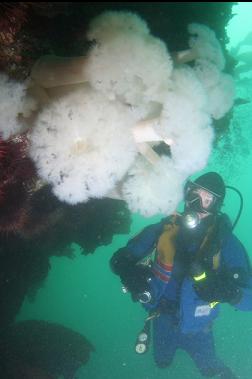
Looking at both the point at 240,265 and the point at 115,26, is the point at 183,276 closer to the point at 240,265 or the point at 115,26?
the point at 240,265

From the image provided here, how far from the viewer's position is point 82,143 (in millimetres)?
2705

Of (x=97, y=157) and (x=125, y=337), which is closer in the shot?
(x=97, y=157)

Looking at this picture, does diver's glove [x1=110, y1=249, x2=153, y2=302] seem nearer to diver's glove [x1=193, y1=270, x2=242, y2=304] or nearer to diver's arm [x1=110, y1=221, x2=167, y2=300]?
diver's arm [x1=110, y1=221, x2=167, y2=300]

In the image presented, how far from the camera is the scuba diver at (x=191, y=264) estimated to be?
570 centimetres

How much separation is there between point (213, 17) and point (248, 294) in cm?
469

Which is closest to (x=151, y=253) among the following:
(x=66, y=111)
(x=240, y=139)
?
(x=66, y=111)

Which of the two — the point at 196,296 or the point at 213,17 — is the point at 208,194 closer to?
the point at 196,296

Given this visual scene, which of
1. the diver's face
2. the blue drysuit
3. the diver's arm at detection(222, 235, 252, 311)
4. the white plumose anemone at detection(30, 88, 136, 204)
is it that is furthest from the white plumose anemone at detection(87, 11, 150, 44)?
the diver's arm at detection(222, 235, 252, 311)

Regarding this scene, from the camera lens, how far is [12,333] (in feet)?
31.5

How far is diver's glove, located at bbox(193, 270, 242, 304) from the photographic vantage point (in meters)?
5.57

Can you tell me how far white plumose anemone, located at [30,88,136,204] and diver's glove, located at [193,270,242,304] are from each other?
341 centimetres

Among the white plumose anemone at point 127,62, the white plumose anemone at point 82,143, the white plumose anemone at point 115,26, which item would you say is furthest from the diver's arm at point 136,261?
the white plumose anemone at point 115,26

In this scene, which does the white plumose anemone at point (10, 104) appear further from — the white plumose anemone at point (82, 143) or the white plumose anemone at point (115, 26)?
the white plumose anemone at point (115, 26)

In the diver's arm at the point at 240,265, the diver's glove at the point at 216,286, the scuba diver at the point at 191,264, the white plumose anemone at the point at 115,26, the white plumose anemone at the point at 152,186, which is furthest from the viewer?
the diver's arm at the point at 240,265
